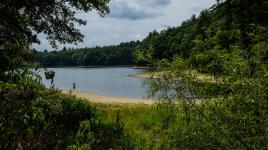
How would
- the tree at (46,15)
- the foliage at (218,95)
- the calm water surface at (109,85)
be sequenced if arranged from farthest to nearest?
the calm water surface at (109,85), the tree at (46,15), the foliage at (218,95)

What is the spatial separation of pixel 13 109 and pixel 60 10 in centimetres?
1850

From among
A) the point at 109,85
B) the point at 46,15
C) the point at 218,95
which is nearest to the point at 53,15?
the point at 46,15

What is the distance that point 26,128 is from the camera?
3029mm

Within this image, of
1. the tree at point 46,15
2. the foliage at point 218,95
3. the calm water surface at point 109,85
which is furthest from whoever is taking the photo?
the calm water surface at point 109,85

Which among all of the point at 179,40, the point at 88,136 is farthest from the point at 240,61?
the point at 179,40

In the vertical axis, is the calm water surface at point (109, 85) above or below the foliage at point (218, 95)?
below

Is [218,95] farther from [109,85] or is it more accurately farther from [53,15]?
[109,85]

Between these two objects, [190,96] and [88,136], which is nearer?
[88,136]

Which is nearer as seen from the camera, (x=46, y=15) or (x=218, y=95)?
(x=218, y=95)

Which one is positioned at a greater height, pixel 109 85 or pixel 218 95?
pixel 218 95

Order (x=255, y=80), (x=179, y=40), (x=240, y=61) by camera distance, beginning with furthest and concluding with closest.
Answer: (x=179, y=40) → (x=240, y=61) → (x=255, y=80)

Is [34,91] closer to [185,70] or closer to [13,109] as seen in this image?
[13,109]

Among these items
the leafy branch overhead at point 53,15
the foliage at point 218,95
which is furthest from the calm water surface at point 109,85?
the foliage at point 218,95

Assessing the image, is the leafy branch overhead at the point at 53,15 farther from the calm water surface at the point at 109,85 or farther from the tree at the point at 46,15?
the calm water surface at the point at 109,85
